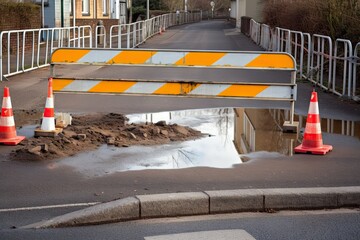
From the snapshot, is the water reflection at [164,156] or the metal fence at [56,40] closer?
the water reflection at [164,156]

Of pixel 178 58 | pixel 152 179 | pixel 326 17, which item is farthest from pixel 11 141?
pixel 326 17

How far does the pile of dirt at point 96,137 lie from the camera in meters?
9.18

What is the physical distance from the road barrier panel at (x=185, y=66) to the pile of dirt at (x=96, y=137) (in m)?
0.56

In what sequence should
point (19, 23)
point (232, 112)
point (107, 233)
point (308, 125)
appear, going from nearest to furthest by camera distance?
1. point (107, 233)
2. point (308, 125)
3. point (232, 112)
4. point (19, 23)

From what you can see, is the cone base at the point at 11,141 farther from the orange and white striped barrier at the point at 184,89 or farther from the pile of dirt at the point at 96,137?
the orange and white striped barrier at the point at 184,89

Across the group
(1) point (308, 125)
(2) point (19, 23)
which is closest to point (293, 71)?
(1) point (308, 125)

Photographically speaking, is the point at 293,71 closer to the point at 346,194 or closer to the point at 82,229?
the point at 346,194

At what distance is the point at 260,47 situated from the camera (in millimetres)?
39781

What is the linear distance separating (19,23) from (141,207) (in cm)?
2519

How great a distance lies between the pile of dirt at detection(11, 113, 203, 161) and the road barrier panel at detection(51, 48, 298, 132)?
0.56 m

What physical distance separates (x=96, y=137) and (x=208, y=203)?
12.3ft

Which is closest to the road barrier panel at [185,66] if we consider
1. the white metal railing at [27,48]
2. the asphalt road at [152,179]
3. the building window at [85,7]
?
the asphalt road at [152,179]

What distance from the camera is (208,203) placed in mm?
6852

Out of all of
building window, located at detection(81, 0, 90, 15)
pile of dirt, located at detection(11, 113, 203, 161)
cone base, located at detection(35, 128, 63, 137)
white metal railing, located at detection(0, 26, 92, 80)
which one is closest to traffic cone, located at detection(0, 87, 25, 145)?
pile of dirt, located at detection(11, 113, 203, 161)
